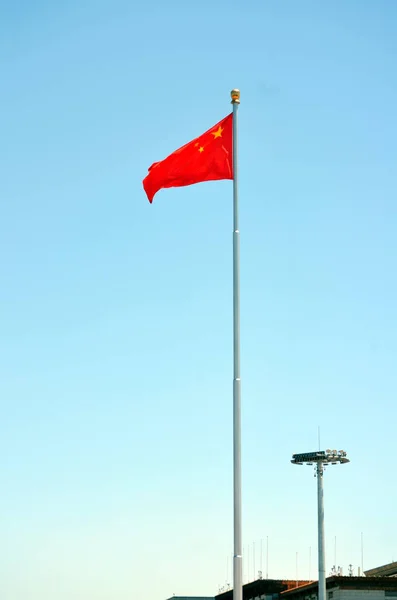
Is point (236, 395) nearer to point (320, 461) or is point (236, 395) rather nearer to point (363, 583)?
point (363, 583)

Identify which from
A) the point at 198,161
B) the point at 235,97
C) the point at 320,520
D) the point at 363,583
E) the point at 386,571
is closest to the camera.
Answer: the point at 235,97

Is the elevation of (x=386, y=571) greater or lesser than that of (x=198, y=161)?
lesser

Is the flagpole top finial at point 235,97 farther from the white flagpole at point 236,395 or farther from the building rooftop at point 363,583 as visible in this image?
the building rooftop at point 363,583

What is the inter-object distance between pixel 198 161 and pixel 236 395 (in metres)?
7.96

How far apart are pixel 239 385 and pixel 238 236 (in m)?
4.76

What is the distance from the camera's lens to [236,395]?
91.9ft

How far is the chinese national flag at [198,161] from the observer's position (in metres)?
30.7

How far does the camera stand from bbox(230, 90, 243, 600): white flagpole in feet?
87.7

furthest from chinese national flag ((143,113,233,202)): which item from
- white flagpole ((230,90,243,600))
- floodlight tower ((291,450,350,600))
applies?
floodlight tower ((291,450,350,600))

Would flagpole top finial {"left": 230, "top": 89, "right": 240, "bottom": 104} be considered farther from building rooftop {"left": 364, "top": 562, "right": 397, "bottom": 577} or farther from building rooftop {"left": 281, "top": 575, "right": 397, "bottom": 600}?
building rooftop {"left": 364, "top": 562, "right": 397, "bottom": 577}

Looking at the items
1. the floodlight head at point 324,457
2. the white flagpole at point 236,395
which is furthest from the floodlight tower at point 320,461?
the white flagpole at point 236,395

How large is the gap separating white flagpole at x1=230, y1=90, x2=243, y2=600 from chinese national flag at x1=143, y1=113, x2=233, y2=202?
54 cm

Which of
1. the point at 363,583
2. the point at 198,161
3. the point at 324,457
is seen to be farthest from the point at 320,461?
the point at 198,161

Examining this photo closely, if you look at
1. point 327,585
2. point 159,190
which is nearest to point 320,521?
point 327,585
